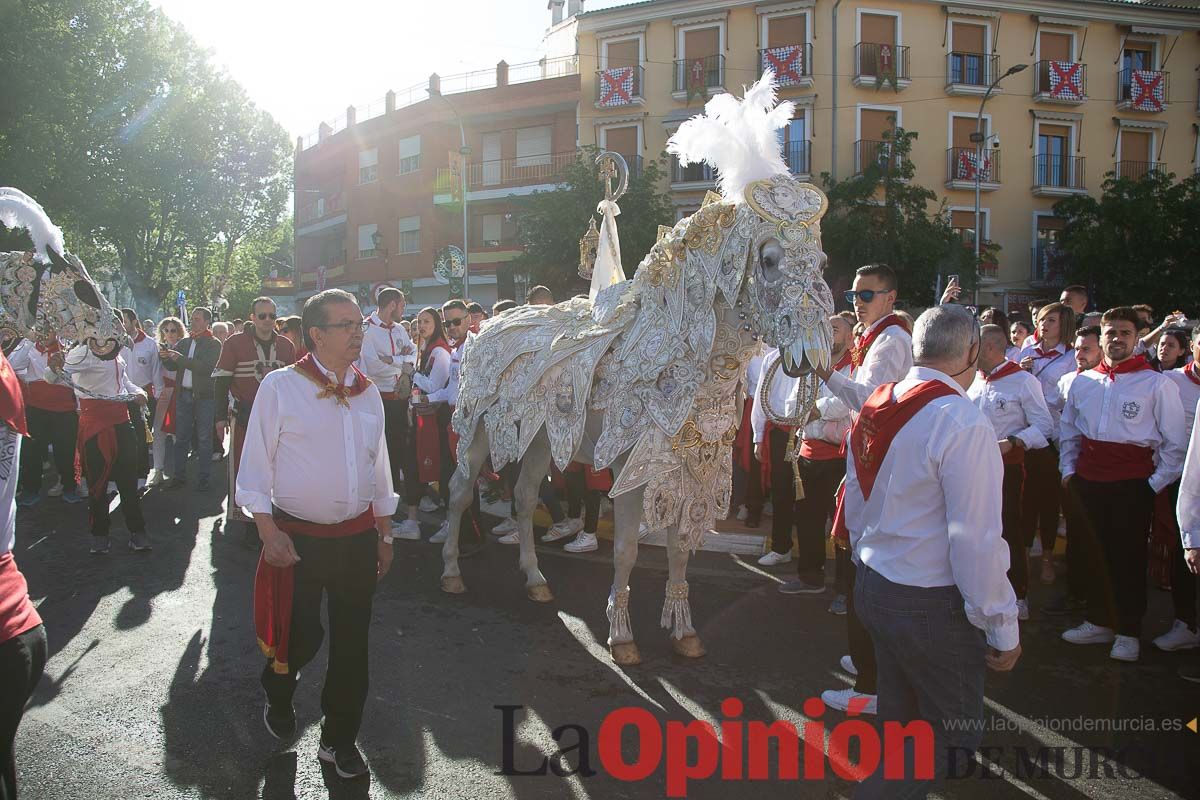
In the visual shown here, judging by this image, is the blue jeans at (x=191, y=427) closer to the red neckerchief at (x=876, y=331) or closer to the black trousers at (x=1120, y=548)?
the red neckerchief at (x=876, y=331)

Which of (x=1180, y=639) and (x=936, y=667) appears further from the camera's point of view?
(x=1180, y=639)

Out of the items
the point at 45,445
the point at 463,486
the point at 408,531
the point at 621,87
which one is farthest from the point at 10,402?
the point at 621,87

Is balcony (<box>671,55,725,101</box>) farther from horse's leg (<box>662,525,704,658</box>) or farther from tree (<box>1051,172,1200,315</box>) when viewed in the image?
horse's leg (<box>662,525,704,658</box>)

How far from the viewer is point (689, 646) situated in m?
4.54

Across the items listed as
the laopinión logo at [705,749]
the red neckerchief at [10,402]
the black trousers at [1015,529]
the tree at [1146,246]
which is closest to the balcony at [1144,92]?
the tree at [1146,246]

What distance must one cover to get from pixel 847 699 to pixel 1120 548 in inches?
83.4

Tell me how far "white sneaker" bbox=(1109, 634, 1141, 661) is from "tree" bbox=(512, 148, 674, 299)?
1802 cm

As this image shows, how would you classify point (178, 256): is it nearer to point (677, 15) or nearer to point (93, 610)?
point (677, 15)

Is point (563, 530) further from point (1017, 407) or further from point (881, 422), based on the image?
point (881, 422)

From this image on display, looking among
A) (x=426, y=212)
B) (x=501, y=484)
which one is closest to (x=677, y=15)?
(x=426, y=212)

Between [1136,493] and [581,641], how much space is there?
356 centimetres

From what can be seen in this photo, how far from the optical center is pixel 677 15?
26.6m

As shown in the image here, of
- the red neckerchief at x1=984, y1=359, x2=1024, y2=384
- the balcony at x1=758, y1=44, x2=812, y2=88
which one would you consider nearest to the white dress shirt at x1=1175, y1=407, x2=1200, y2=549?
the red neckerchief at x1=984, y1=359, x2=1024, y2=384

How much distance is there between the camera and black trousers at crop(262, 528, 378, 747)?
10.8 ft
